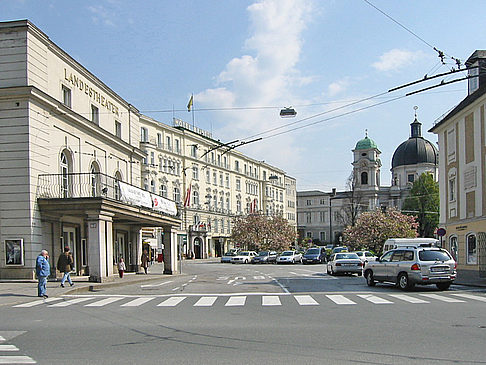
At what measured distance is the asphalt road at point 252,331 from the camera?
9000 mm

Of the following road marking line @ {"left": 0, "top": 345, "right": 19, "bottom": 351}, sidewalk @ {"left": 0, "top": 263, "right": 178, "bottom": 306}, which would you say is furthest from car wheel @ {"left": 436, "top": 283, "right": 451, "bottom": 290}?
road marking line @ {"left": 0, "top": 345, "right": 19, "bottom": 351}

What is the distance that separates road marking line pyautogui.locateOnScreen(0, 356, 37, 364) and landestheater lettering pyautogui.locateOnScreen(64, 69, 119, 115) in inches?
896

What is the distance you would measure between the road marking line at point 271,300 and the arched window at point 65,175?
13336mm

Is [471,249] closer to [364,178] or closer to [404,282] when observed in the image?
[404,282]

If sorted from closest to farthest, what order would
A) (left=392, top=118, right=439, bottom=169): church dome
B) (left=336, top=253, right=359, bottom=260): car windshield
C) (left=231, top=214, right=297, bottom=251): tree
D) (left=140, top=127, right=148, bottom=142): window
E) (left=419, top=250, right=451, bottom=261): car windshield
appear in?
(left=419, top=250, right=451, bottom=261): car windshield < (left=336, top=253, right=359, bottom=260): car windshield < (left=140, top=127, right=148, bottom=142): window < (left=231, top=214, right=297, bottom=251): tree < (left=392, top=118, right=439, bottom=169): church dome

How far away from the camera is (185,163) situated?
8369 centimetres

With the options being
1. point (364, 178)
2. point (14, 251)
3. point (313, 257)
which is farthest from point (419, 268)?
point (364, 178)

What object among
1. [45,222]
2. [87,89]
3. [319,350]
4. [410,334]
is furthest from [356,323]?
[87,89]

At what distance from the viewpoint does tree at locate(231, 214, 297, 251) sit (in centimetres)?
8488

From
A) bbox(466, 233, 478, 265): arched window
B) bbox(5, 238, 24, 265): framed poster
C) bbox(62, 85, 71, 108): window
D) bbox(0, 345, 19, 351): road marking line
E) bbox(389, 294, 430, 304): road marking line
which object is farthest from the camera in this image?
bbox(466, 233, 478, 265): arched window

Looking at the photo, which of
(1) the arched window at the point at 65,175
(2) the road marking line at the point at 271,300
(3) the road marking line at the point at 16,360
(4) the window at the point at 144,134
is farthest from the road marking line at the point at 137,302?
(4) the window at the point at 144,134

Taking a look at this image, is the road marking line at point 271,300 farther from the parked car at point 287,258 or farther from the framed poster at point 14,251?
the parked car at point 287,258

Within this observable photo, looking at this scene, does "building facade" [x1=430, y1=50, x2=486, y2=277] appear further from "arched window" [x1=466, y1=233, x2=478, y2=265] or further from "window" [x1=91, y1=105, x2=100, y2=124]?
"window" [x1=91, y1=105, x2=100, y2=124]

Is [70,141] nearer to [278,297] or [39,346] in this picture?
[278,297]
